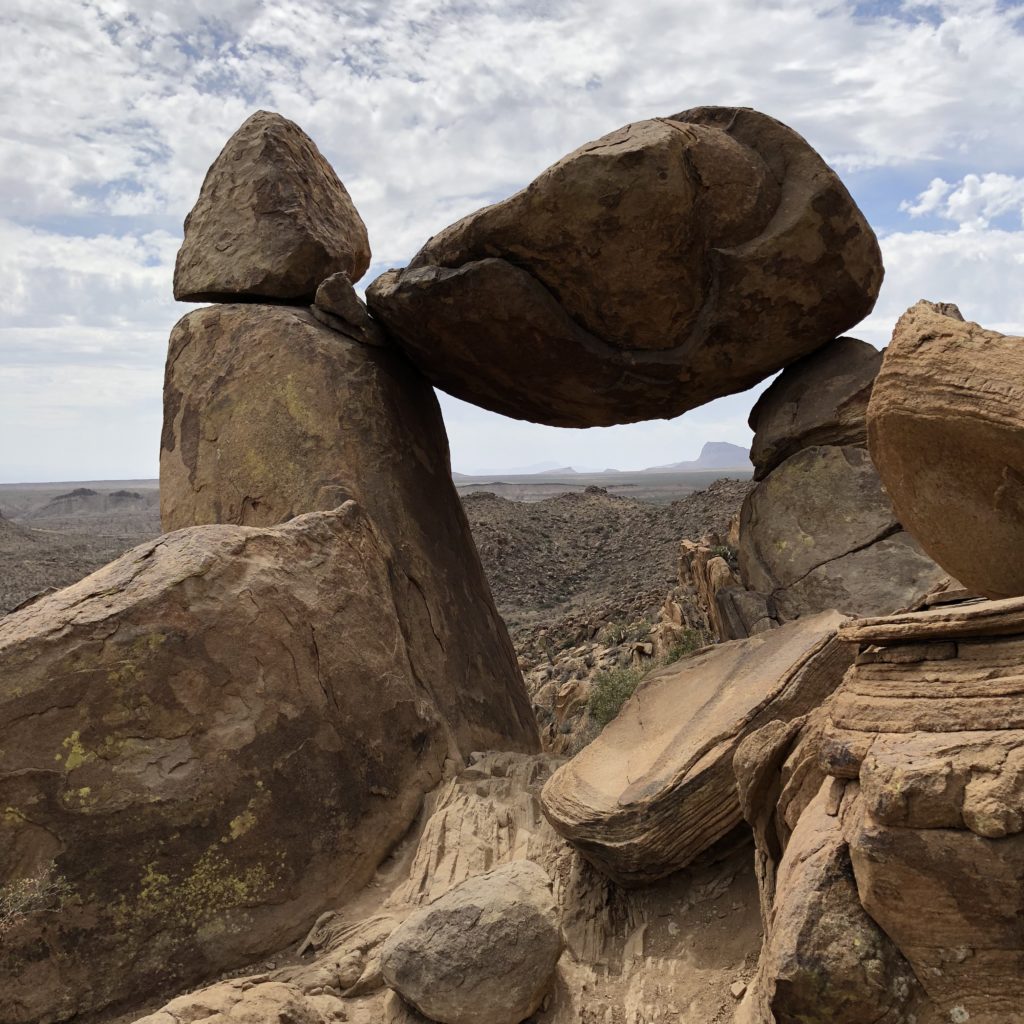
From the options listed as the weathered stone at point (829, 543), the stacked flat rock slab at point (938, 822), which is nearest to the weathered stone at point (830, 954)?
the stacked flat rock slab at point (938, 822)

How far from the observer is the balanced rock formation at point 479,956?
3.66m

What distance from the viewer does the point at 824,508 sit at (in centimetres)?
645

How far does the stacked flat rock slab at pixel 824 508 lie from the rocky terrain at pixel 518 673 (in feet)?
0.08

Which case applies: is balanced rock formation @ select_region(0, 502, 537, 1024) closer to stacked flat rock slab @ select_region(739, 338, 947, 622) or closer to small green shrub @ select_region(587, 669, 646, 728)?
stacked flat rock slab @ select_region(739, 338, 947, 622)

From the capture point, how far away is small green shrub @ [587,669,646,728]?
8375 mm

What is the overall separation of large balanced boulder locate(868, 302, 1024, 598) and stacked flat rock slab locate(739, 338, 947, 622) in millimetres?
2018

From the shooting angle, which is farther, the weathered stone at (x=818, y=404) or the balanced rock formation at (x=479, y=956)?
the weathered stone at (x=818, y=404)

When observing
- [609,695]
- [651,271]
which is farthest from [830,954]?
[609,695]

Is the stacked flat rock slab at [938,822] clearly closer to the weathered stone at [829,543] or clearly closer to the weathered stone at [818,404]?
the weathered stone at [829,543]

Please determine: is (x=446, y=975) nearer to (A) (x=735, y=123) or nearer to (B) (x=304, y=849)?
(B) (x=304, y=849)

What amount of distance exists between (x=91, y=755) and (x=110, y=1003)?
0.94 meters

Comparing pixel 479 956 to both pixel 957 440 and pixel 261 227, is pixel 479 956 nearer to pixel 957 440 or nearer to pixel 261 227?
pixel 957 440

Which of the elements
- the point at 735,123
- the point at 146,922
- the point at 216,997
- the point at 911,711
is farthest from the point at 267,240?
the point at 911,711

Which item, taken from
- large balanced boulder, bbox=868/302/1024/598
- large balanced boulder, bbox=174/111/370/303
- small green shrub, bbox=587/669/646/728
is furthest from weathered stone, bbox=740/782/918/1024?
large balanced boulder, bbox=174/111/370/303
